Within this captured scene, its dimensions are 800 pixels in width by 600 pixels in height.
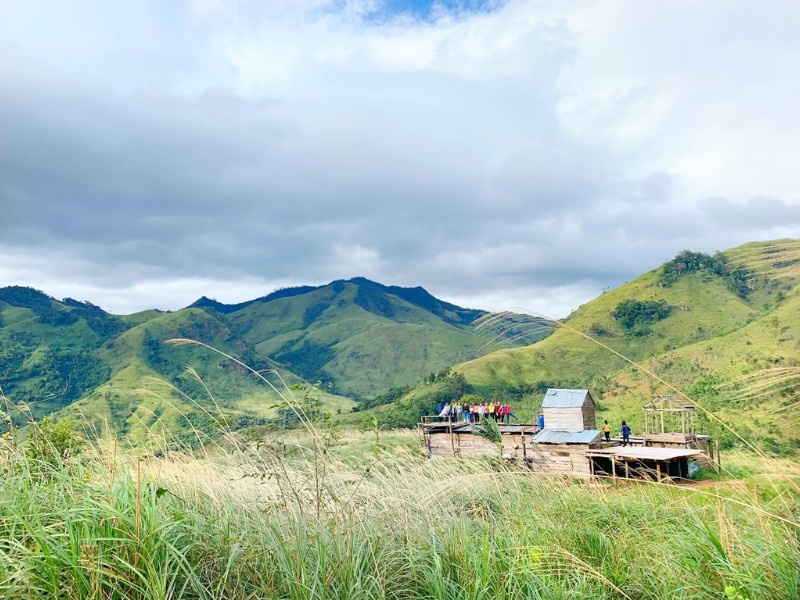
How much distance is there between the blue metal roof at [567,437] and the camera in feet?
57.3

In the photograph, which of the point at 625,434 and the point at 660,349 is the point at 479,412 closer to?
the point at 625,434

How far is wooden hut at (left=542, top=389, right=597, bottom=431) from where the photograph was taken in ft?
61.2

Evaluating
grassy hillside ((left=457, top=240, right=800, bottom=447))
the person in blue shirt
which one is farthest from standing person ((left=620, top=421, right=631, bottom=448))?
grassy hillside ((left=457, top=240, right=800, bottom=447))

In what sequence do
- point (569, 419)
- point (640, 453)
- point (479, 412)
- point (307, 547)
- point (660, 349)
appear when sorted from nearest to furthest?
point (307, 547) → point (640, 453) → point (569, 419) → point (479, 412) → point (660, 349)

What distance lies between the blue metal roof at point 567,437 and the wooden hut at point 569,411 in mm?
373

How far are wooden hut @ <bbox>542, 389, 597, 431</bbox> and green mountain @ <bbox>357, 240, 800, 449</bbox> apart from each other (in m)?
9.92

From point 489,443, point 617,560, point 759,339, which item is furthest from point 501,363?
point 617,560

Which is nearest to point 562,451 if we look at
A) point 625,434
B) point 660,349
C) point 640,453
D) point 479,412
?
point 640,453

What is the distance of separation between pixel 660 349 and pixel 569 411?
165 feet

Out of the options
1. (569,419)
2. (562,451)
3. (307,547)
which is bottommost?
(562,451)

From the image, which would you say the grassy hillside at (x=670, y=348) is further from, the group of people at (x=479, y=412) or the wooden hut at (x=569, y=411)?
the group of people at (x=479, y=412)

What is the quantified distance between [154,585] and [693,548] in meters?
3.72

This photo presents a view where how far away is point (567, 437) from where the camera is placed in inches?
701

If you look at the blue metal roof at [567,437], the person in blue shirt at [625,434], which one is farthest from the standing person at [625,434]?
the blue metal roof at [567,437]
